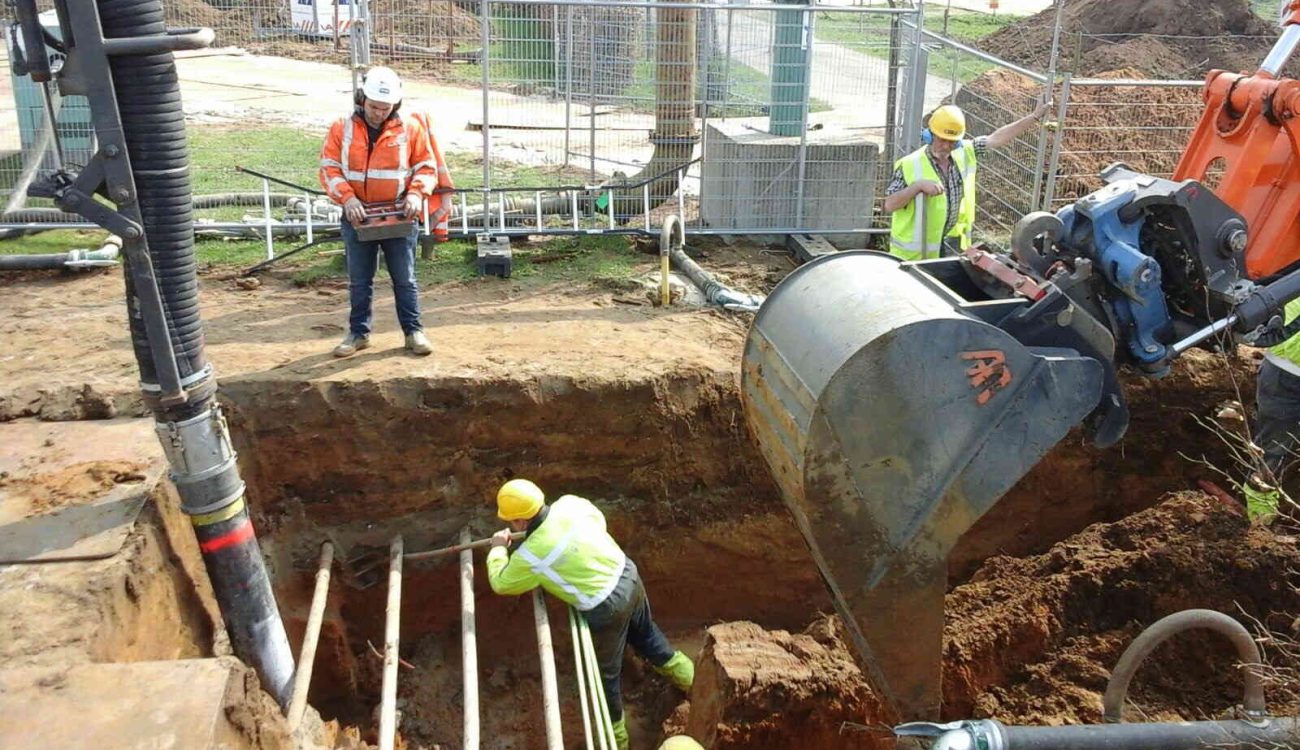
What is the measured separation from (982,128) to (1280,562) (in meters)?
6.06

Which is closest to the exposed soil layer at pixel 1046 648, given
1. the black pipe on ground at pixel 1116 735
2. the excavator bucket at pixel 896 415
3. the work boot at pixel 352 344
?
the black pipe on ground at pixel 1116 735

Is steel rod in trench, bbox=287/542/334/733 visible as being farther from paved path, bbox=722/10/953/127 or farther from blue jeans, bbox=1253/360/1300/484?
paved path, bbox=722/10/953/127

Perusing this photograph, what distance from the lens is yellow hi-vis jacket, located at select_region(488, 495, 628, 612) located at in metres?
6.55

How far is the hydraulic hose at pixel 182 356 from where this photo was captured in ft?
15.4

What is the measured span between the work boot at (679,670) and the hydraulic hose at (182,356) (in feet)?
8.77

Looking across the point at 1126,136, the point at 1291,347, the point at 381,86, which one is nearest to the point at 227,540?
the point at 381,86

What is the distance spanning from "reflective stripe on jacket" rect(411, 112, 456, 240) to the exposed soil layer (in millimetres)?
3444

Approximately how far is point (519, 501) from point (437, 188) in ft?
7.90

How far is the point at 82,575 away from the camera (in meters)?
5.15

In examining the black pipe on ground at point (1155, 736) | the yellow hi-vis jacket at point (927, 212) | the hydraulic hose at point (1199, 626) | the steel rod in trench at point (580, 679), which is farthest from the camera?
the yellow hi-vis jacket at point (927, 212)

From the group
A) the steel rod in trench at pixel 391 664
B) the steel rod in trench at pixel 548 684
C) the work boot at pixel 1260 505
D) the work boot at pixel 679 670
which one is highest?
the work boot at pixel 1260 505

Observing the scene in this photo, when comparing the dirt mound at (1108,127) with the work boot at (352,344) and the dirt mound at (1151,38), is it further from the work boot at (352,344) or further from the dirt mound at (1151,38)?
the work boot at (352,344)

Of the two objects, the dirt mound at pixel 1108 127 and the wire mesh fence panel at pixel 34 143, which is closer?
the wire mesh fence panel at pixel 34 143

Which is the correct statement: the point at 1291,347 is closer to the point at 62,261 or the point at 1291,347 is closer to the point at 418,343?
the point at 418,343
